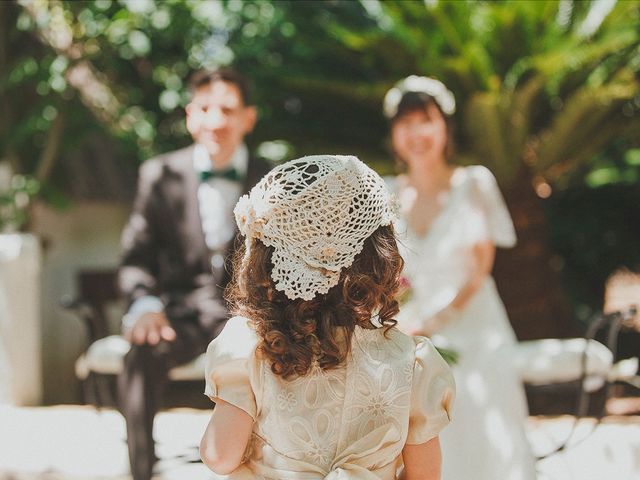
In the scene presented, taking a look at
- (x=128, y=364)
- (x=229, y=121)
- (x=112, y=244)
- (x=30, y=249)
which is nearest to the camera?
(x=128, y=364)

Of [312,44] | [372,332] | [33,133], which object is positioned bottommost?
[372,332]

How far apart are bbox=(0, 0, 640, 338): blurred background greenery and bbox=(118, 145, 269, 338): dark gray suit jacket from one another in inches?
80.4

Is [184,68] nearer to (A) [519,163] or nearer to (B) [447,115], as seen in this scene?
(A) [519,163]

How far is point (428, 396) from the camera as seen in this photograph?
2062 mm

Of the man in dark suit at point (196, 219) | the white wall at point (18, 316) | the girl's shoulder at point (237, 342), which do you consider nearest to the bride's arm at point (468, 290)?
the man in dark suit at point (196, 219)

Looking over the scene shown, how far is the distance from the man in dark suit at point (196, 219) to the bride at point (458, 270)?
73 cm

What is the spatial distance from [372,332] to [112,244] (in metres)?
6.13

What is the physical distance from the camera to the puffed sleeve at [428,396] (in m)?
2.05

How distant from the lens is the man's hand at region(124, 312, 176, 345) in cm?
380

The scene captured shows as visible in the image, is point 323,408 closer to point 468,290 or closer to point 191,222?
point 468,290

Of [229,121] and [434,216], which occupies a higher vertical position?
[229,121]

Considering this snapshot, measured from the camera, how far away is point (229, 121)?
417 cm

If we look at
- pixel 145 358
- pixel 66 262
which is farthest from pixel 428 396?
pixel 66 262

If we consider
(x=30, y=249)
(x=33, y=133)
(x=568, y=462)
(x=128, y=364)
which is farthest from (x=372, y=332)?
(x=33, y=133)
